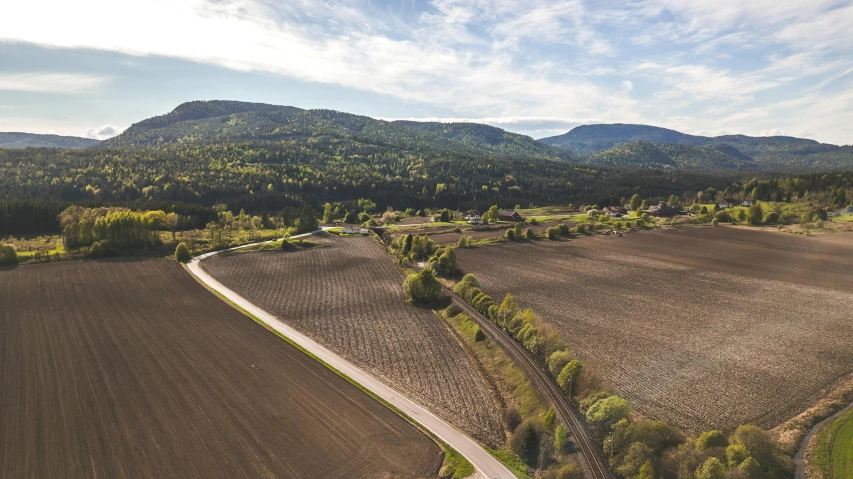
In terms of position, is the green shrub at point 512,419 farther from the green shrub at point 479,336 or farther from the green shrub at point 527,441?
the green shrub at point 479,336

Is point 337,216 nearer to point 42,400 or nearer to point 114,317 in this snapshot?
point 114,317

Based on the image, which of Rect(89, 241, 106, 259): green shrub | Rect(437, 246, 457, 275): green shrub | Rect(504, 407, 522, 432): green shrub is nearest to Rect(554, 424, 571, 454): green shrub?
Rect(504, 407, 522, 432): green shrub

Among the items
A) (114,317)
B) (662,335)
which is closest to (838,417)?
(662,335)

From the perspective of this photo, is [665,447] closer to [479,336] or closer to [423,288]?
[479,336]

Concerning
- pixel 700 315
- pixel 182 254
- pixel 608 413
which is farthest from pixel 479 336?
pixel 182 254

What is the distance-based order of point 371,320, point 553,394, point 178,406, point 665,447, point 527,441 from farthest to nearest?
point 371,320 < point 553,394 < point 178,406 < point 527,441 < point 665,447

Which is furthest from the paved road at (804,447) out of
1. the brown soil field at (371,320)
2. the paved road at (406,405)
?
the brown soil field at (371,320)
